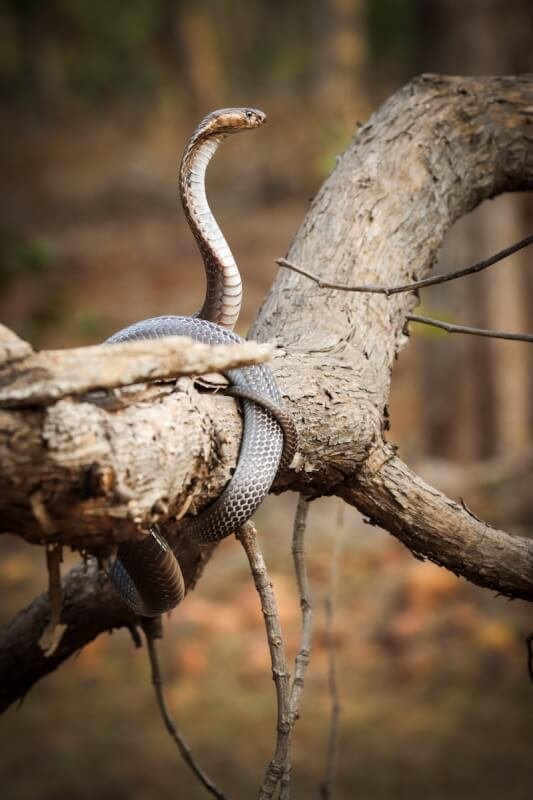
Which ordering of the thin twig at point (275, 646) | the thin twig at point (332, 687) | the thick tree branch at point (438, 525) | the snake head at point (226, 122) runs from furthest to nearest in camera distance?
the thin twig at point (332, 687) < the snake head at point (226, 122) < the thick tree branch at point (438, 525) < the thin twig at point (275, 646)

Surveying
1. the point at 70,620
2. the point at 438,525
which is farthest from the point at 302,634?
the point at 70,620

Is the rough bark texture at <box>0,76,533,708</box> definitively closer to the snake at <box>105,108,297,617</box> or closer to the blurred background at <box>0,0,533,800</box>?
the snake at <box>105,108,297,617</box>

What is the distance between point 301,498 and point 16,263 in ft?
A: 16.6

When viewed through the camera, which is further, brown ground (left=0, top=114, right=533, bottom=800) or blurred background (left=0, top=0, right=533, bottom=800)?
blurred background (left=0, top=0, right=533, bottom=800)

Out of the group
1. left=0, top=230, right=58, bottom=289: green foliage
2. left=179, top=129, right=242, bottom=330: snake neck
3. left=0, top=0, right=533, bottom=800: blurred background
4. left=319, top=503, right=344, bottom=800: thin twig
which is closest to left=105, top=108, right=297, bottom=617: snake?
left=179, top=129, right=242, bottom=330: snake neck

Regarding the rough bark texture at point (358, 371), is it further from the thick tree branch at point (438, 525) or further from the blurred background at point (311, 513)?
the blurred background at point (311, 513)

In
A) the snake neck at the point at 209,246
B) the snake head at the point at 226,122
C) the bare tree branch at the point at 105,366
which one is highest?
the snake head at the point at 226,122

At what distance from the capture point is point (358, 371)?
7.30 ft

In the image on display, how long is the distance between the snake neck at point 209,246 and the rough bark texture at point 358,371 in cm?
21

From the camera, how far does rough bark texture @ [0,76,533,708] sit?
1.47m

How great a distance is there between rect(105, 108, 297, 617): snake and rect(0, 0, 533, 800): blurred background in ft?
4.26

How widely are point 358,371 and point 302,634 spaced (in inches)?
31.9

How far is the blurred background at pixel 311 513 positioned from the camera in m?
4.92

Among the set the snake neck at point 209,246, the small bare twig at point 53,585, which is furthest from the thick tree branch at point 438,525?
the small bare twig at point 53,585
